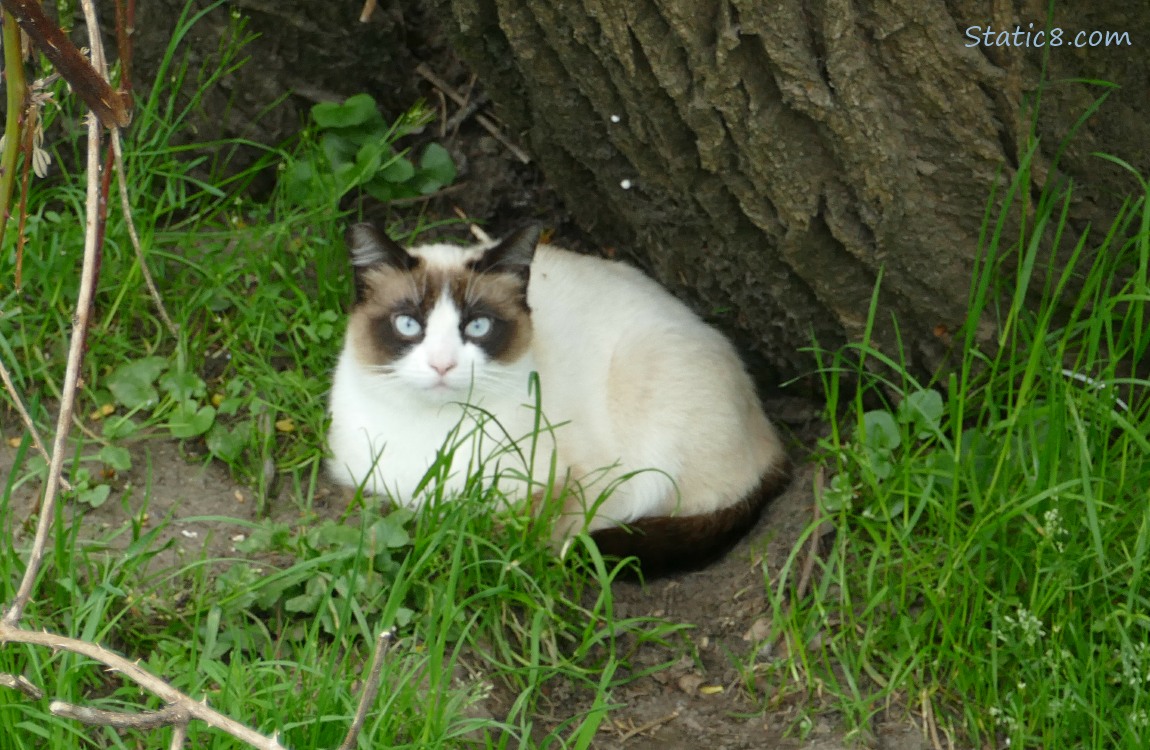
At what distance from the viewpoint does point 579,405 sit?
3133mm

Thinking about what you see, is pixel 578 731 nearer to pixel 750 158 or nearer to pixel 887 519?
pixel 887 519

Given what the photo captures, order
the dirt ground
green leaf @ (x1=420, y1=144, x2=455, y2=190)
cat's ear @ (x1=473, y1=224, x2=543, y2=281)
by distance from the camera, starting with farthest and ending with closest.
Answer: green leaf @ (x1=420, y1=144, x2=455, y2=190)
cat's ear @ (x1=473, y1=224, x2=543, y2=281)
the dirt ground

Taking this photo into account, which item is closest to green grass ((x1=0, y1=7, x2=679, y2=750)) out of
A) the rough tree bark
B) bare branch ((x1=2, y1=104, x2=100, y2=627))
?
bare branch ((x1=2, y1=104, x2=100, y2=627))

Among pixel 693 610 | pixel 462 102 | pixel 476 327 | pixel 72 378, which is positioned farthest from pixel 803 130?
pixel 72 378

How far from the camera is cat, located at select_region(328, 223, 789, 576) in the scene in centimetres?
291

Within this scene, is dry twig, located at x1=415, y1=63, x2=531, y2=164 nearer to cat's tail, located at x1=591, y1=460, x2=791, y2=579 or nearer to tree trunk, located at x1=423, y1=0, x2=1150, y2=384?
tree trunk, located at x1=423, y1=0, x2=1150, y2=384

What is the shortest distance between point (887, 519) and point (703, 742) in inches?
25.3

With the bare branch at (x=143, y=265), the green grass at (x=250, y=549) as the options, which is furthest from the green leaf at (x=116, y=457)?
the bare branch at (x=143, y=265)

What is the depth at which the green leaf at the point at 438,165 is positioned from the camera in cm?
385

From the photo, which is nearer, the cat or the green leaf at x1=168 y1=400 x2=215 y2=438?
the cat

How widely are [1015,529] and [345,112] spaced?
7.50ft

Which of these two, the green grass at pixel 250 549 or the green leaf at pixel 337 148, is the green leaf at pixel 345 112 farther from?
the green grass at pixel 250 549

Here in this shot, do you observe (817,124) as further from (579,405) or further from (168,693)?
(168,693)

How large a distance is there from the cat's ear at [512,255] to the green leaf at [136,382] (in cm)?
95
